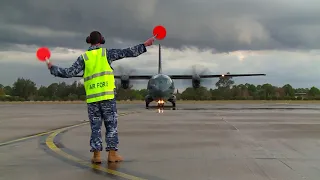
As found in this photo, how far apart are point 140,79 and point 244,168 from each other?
46528mm

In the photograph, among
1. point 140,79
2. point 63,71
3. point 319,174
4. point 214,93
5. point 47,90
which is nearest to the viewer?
point 319,174

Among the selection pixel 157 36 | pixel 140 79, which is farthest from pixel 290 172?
pixel 140 79

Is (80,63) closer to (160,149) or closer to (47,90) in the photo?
(160,149)

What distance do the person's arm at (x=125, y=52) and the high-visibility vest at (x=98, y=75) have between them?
106mm

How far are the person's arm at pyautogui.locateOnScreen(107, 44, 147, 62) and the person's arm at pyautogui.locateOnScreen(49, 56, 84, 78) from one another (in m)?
0.54

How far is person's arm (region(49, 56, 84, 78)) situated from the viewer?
21.8 feet

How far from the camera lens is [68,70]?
666 centimetres

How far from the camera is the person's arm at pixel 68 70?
664 cm

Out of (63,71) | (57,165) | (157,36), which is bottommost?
(57,165)

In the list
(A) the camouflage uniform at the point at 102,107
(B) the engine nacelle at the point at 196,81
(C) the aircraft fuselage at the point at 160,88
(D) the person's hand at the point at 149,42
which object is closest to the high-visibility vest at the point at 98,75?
(A) the camouflage uniform at the point at 102,107

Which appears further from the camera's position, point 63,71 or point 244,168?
point 63,71

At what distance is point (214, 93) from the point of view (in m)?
117

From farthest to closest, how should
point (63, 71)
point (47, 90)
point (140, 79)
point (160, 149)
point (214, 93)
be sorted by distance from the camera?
point (47, 90)
point (214, 93)
point (140, 79)
point (160, 149)
point (63, 71)

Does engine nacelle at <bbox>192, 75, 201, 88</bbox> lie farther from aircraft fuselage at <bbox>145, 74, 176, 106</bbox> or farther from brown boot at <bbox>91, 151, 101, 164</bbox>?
brown boot at <bbox>91, 151, 101, 164</bbox>
